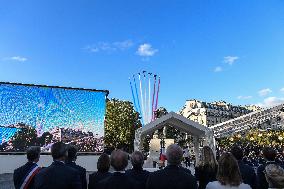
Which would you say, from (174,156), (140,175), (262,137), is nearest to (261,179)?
(140,175)

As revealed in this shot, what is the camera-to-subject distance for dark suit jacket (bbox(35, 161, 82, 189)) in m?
4.50

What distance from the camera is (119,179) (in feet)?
14.3

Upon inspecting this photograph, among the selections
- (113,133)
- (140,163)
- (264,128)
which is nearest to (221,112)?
(113,133)

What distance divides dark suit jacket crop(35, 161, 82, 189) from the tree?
189ft

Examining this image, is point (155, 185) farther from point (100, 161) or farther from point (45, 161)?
point (45, 161)

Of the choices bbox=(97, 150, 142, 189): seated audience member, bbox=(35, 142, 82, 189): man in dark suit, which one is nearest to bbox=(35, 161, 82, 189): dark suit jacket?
bbox=(35, 142, 82, 189): man in dark suit

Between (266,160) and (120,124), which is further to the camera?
(120,124)

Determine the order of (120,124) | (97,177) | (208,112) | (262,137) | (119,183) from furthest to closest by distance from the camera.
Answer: (208,112) → (120,124) → (262,137) → (97,177) → (119,183)

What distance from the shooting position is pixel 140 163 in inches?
219

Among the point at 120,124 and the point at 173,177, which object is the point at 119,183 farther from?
the point at 120,124

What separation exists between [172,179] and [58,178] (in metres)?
1.62

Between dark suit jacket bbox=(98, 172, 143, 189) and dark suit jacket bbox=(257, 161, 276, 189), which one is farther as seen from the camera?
dark suit jacket bbox=(257, 161, 276, 189)

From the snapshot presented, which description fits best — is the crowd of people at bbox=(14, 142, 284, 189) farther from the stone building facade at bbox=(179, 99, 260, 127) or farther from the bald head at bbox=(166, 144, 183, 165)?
the stone building facade at bbox=(179, 99, 260, 127)

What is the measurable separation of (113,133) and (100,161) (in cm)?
5778
